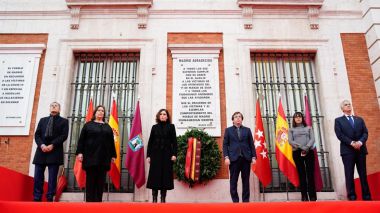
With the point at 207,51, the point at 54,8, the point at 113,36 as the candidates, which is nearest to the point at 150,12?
the point at 113,36

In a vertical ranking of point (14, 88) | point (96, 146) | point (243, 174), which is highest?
point (14, 88)

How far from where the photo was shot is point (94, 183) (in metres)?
5.97

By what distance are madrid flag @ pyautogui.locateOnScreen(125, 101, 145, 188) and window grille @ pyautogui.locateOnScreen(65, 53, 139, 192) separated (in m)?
0.69

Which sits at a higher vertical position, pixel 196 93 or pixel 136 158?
pixel 196 93

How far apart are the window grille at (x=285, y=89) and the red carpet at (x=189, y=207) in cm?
378

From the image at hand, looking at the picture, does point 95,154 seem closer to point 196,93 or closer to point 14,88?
point 196,93

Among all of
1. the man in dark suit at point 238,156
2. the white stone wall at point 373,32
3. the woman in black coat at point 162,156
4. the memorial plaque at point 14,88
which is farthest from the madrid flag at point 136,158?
the white stone wall at point 373,32

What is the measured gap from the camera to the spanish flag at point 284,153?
23.9 feet

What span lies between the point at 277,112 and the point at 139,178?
3.58 metres

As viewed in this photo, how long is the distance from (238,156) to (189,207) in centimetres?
223

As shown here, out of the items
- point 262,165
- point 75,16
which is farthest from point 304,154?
point 75,16

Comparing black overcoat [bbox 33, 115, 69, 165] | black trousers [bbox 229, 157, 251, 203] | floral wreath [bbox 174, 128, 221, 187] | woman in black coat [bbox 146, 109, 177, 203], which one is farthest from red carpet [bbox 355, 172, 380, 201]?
black overcoat [bbox 33, 115, 69, 165]

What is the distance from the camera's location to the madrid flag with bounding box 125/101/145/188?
7.49 meters

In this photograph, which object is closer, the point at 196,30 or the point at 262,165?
the point at 262,165
